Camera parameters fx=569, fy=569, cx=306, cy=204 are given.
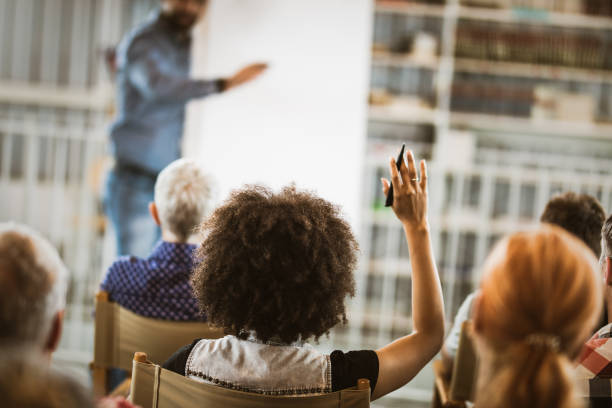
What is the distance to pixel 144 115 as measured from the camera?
10.5ft

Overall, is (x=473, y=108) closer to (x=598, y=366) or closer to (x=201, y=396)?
(x=598, y=366)

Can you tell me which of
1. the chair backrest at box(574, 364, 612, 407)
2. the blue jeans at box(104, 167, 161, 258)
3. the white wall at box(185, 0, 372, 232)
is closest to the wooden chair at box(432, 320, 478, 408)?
the chair backrest at box(574, 364, 612, 407)

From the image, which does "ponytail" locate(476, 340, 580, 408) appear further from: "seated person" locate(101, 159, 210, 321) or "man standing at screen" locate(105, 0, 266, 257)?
"man standing at screen" locate(105, 0, 266, 257)

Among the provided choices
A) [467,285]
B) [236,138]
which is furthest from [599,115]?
[236,138]

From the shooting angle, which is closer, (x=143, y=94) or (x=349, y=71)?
(x=143, y=94)

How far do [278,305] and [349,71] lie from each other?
288 centimetres

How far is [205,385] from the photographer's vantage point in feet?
3.16

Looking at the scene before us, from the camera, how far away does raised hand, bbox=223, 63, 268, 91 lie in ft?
11.5

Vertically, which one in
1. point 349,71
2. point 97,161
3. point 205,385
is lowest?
point 205,385

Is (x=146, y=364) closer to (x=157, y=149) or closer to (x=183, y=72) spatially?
(x=157, y=149)

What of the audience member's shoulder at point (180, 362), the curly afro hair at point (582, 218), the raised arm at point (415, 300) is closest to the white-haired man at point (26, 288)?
the audience member's shoulder at point (180, 362)

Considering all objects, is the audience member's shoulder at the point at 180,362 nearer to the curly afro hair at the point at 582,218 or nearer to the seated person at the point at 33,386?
the seated person at the point at 33,386

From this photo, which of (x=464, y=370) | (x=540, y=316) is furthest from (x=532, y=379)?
(x=464, y=370)

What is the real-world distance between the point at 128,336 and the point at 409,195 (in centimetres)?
87
